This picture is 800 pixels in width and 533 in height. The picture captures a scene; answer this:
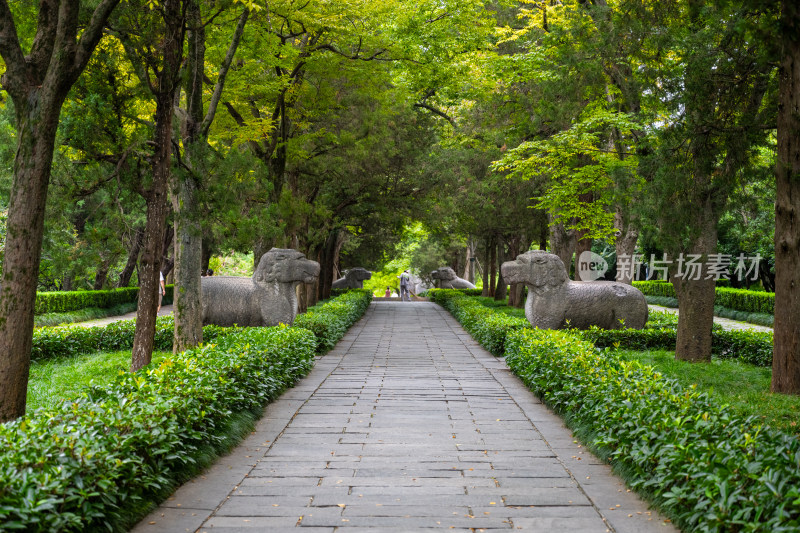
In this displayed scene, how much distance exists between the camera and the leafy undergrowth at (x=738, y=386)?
5.53m

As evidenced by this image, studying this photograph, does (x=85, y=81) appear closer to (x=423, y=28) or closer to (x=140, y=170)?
(x=140, y=170)

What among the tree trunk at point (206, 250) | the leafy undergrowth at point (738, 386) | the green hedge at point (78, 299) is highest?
the tree trunk at point (206, 250)

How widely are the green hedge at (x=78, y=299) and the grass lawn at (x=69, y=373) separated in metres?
8.01

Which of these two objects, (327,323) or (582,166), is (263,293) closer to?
(327,323)

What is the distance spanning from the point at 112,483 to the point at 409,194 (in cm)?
1908

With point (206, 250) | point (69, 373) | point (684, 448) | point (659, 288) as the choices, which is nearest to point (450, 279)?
point (659, 288)

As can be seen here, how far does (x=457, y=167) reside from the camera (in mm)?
21281

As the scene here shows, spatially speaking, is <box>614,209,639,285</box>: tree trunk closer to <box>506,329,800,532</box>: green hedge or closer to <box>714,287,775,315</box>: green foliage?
<box>714,287,775,315</box>: green foliage

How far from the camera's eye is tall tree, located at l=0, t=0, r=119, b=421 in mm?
5105

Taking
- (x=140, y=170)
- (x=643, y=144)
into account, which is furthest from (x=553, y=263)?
(x=140, y=170)

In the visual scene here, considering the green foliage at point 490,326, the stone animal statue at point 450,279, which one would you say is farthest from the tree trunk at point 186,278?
the stone animal statue at point 450,279

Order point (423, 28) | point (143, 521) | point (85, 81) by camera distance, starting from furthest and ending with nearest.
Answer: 1. point (423, 28)
2. point (85, 81)
3. point (143, 521)

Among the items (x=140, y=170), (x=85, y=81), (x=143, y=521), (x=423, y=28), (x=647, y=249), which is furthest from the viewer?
(x=647, y=249)

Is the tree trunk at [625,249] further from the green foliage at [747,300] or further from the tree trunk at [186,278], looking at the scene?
the tree trunk at [186,278]
